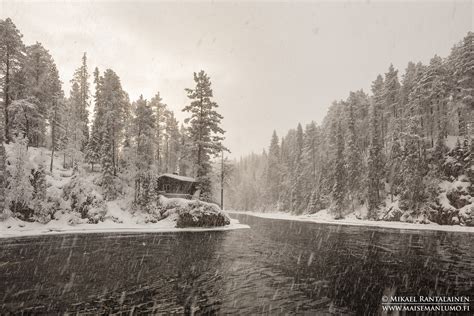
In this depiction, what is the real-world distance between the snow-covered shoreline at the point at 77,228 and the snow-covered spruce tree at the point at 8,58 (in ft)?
47.5

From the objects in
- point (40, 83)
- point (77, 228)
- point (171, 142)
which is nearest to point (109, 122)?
point (40, 83)

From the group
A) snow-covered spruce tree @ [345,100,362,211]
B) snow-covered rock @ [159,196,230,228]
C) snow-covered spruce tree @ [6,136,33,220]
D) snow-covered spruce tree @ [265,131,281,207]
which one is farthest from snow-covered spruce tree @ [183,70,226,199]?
snow-covered spruce tree @ [265,131,281,207]

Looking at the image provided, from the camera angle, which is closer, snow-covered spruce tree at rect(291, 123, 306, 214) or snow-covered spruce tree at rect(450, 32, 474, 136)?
snow-covered spruce tree at rect(450, 32, 474, 136)

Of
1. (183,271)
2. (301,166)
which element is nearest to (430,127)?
(301,166)

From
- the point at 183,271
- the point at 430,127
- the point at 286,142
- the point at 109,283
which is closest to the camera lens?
the point at 109,283

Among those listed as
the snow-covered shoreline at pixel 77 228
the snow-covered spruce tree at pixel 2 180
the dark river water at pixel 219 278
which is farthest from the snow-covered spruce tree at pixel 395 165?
the snow-covered spruce tree at pixel 2 180

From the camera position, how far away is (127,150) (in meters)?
40.3

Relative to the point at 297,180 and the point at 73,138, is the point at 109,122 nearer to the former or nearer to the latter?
the point at 73,138

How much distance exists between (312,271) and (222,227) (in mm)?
22620

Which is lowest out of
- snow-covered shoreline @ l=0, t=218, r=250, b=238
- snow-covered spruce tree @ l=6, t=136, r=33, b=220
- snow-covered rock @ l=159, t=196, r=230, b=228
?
snow-covered shoreline @ l=0, t=218, r=250, b=238

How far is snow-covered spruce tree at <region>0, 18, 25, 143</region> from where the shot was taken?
3738cm

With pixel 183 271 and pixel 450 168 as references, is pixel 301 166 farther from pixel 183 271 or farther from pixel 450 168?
pixel 183 271

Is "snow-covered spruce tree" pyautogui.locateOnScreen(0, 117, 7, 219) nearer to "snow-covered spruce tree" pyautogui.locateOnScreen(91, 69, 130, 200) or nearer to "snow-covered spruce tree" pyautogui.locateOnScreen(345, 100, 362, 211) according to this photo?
"snow-covered spruce tree" pyautogui.locateOnScreen(91, 69, 130, 200)

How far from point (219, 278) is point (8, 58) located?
44.7 m
